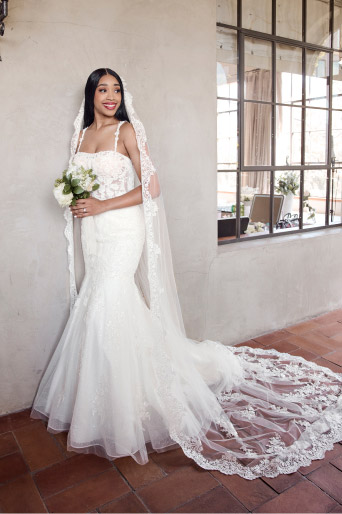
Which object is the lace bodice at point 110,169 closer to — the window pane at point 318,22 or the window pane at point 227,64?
the window pane at point 227,64

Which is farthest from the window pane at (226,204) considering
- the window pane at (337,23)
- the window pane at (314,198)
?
the window pane at (337,23)

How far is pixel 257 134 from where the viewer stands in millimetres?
4230

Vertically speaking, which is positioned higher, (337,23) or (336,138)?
(337,23)

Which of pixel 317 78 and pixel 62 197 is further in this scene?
pixel 317 78

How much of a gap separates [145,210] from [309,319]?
264 centimetres

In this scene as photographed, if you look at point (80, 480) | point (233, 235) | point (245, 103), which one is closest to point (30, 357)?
point (80, 480)

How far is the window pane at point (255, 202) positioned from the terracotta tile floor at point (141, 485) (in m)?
2.30

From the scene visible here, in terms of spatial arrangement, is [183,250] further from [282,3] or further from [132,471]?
[282,3]

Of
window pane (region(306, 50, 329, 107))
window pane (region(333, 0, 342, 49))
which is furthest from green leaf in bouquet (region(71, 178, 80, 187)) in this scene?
window pane (region(333, 0, 342, 49))


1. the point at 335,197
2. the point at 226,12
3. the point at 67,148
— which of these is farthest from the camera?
the point at 335,197

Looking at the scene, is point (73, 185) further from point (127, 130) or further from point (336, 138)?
point (336, 138)

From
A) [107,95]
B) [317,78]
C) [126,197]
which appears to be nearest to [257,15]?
[317,78]

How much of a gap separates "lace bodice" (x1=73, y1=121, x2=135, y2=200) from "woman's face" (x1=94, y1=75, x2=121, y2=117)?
112 mm

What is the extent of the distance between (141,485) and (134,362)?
64 centimetres
